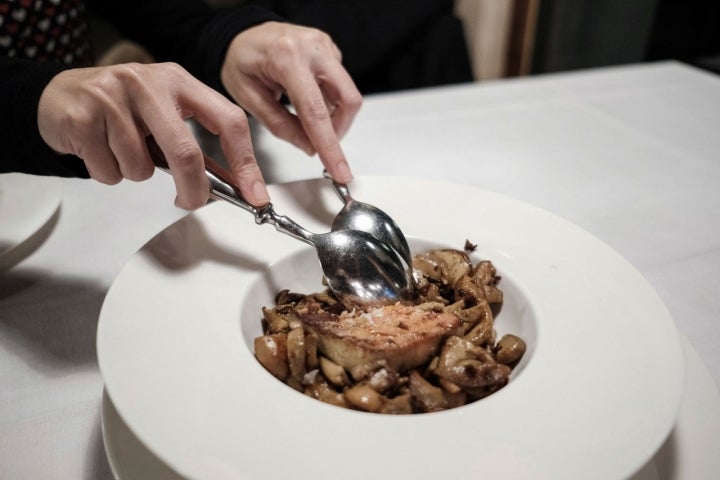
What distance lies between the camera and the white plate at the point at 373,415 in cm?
61

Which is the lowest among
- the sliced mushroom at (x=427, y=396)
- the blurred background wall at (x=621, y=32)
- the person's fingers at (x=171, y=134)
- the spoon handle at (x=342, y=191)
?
the blurred background wall at (x=621, y=32)

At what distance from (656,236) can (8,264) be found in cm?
124

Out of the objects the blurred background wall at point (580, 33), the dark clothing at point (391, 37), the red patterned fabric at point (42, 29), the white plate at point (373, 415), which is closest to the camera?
the white plate at point (373, 415)

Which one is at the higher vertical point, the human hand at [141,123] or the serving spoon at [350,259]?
the human hand at [141,123]

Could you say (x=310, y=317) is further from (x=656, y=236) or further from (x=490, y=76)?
(x=490, y=76)

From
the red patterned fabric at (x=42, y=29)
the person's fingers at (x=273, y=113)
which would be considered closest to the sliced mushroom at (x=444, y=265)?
the person's fingers at (x=273, y=113)

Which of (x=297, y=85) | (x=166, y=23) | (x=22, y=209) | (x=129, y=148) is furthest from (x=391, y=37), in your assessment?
(x=129, y=148)

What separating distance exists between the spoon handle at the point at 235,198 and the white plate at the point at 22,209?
0.34 m

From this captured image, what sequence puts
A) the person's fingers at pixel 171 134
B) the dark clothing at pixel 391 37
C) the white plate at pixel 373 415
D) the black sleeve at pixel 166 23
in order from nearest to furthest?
the white plate at pixel 373 415, the person's fingers at pixel 171 134, the black sleeve at pixel 166 23, the dark clothing at pixel 391 37

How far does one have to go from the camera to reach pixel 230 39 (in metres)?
1.40

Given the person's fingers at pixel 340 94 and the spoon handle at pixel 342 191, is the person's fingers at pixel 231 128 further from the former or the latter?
the person's fingers at pixel 340 94

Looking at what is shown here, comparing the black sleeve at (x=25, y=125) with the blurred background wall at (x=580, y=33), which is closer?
the black sleeve at (x=25, y=125)

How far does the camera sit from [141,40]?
2.01 m

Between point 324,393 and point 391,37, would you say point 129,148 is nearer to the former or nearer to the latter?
point 324,393
